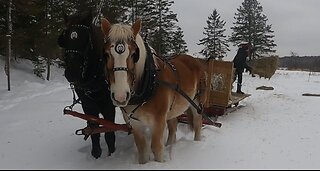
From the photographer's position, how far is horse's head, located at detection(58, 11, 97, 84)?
459 cm

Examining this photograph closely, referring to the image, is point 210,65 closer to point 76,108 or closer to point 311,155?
point 311,155

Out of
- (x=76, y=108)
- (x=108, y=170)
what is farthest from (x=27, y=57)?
(x=108, y=170)

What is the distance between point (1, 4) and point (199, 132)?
1498cm

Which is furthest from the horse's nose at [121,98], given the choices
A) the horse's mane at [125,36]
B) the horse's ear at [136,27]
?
the horse's ear at [136,27]

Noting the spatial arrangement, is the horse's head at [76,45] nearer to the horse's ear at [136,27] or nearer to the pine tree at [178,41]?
the horse's ear at [136,27]

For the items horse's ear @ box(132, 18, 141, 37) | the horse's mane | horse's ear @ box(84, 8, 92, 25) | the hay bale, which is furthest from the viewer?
the hay bale

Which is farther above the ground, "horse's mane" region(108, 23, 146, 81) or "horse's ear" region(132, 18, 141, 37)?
"horse's ear" region(132, 18, 141, 37)

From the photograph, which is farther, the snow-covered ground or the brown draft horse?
the snow-covered ground

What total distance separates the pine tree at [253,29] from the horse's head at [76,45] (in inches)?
1637

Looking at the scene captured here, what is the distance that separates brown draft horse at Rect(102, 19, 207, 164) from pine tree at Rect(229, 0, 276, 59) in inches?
1616

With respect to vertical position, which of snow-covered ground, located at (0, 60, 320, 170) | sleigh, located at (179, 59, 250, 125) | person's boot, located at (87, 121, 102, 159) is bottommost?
snow-covered ground, located at (0, 60, 320, 170)

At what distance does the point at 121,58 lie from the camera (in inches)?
145

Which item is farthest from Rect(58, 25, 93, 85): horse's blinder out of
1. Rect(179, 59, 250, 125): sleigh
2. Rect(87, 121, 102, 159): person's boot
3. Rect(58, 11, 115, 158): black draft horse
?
Rect(179, 59, 250, 125): sleigh

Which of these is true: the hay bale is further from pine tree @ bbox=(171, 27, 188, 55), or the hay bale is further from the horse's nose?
the horse's nose
